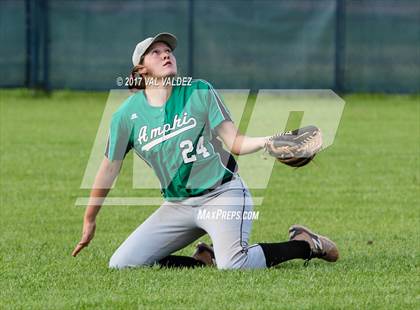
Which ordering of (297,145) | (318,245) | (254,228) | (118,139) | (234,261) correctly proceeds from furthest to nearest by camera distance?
(254,228)
(318,245)
(118,139)
(234,261)
(297,145)

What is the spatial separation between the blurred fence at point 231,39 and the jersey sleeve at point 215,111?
15343mm

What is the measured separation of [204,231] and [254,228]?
2171 millimetres

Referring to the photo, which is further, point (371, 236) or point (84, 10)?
point (84, 10)

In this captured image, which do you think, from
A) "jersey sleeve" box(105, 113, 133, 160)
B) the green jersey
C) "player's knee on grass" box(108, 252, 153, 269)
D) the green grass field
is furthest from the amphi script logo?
the green grass field

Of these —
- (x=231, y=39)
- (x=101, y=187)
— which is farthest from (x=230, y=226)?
(x=231, y=39)

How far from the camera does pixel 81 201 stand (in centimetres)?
1142

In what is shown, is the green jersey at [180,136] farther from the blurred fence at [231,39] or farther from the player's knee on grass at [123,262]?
the blurred fence at [231,39]

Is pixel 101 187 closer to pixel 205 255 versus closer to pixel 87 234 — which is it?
pixel 87 234

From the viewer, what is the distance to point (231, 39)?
23109mm

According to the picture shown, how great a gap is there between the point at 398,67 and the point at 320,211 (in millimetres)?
12640

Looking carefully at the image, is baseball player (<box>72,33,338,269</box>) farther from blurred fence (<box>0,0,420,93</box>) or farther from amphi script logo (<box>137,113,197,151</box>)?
blurred fence (<box>0,0,420,93</box>)

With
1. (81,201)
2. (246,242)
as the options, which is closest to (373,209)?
(81,201)

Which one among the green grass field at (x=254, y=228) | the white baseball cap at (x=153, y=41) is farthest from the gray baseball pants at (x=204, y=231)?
the white baseball cap at (x=153, y=41)

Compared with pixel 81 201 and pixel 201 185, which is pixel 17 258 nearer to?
pixel 201 185
